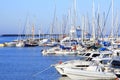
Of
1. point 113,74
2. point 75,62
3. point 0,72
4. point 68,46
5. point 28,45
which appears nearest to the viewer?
point 113,74

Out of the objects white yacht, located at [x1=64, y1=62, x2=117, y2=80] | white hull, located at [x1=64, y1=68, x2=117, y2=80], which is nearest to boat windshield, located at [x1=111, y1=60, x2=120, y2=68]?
white yacht, located at [x1=64, y1=62, x2=117, y2=80]

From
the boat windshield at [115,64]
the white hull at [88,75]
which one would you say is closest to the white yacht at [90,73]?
the white hull at [88,75]

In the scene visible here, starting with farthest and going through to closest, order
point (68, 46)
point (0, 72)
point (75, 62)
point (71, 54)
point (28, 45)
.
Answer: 1. point (28, 45)
2. point (68, 46)
3. point (71, 54)
4. point (0, 72)
5. point (75, 62)

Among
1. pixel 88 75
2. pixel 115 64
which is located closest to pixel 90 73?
Answer: pixel 88 75

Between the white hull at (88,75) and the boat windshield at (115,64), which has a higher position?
the boat windshield at (115,64)

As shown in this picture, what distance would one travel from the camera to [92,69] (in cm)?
3753

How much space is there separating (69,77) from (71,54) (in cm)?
3384

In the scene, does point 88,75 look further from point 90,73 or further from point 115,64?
point 115,64

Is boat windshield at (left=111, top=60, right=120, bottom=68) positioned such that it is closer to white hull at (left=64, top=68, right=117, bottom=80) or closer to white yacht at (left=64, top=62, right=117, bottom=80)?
white yacht at (left=64, top=62, right=117, bottom=80)

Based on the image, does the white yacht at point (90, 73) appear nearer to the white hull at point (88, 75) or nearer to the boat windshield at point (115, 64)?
the white hull at point (88, 75)

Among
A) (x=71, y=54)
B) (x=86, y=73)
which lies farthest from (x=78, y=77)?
(x=71, y=54)

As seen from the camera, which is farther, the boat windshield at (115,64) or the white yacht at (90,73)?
the boat windshield at (115,64)

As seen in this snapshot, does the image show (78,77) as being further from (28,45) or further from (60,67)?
(28,45)

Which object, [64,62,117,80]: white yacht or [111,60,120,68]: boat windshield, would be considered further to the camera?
[111,60,120,68]: boat windshield
